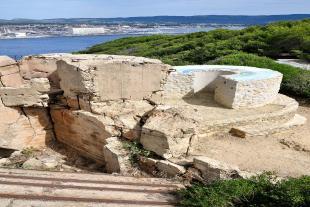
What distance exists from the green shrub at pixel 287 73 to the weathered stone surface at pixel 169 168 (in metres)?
8.12

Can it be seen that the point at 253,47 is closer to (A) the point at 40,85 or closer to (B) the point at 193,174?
(A) the point at 40,85

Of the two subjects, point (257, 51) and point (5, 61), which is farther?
point (257, 51)

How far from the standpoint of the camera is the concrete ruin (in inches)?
324

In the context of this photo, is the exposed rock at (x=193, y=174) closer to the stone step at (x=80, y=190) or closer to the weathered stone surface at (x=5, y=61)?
the stone step at (x=80, y=190)

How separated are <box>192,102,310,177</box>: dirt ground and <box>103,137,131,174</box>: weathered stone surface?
1520 mm

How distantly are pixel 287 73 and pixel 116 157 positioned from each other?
9.37m

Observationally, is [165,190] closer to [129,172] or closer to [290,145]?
[129,172]

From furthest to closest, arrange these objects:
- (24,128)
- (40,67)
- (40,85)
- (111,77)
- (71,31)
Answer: (71,31)
(40,67)
(24,128)
(40,85)
(111,77)

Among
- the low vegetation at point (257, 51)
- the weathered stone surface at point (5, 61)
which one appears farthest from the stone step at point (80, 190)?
the low vegetation at point (257, 51)

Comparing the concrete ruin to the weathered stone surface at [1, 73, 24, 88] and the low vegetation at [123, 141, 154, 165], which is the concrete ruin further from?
the low vegetation at [123, 141, 154, 165]

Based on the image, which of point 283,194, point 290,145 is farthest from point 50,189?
point 290,145

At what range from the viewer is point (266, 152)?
8.94 m

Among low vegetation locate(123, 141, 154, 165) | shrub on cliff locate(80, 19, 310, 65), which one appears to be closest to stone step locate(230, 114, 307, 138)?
low vegetation locate(123, 141, 154, 165)

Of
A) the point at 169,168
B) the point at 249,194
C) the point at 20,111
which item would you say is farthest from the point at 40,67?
the point at 249,194
